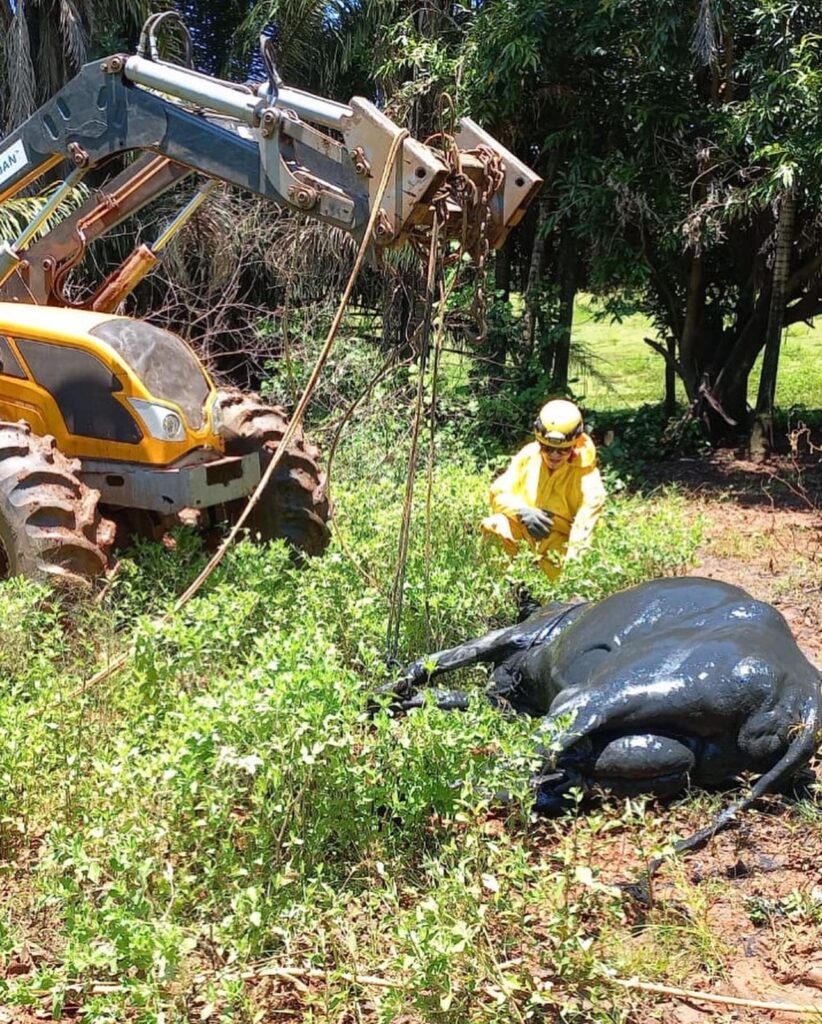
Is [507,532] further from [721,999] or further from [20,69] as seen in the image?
[20,69]

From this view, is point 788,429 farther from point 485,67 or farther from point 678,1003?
point 678,1003

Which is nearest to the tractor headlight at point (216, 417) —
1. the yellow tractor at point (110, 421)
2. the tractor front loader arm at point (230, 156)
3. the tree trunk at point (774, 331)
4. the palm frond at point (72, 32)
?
the yellow tractor at point (110, 421)

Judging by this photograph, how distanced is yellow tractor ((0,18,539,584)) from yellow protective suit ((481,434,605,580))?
1.24m

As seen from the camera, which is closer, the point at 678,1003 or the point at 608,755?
the point at 678,1003

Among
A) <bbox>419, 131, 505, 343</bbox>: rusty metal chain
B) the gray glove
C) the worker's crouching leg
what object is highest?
<bbox>419, 131, 505, 343</bbox>: rusty metal chain

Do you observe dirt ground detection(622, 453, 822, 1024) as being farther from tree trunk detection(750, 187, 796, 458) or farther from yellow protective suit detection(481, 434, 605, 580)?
tree trunk detection(750, 187, 796, 458)

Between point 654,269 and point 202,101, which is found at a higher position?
point 202,101

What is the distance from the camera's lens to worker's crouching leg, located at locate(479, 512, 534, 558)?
19.4 feet

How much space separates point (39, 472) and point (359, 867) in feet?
9.79

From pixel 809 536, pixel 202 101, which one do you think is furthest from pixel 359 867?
pixel 809 536

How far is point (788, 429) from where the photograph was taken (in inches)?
482

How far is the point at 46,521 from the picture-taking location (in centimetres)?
521

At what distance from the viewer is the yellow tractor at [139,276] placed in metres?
4.36

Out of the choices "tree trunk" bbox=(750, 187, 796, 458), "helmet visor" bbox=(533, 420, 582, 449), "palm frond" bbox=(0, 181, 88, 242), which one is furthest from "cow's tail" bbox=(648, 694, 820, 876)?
"palm frond" bbox=(0, 181, 88, 242)
